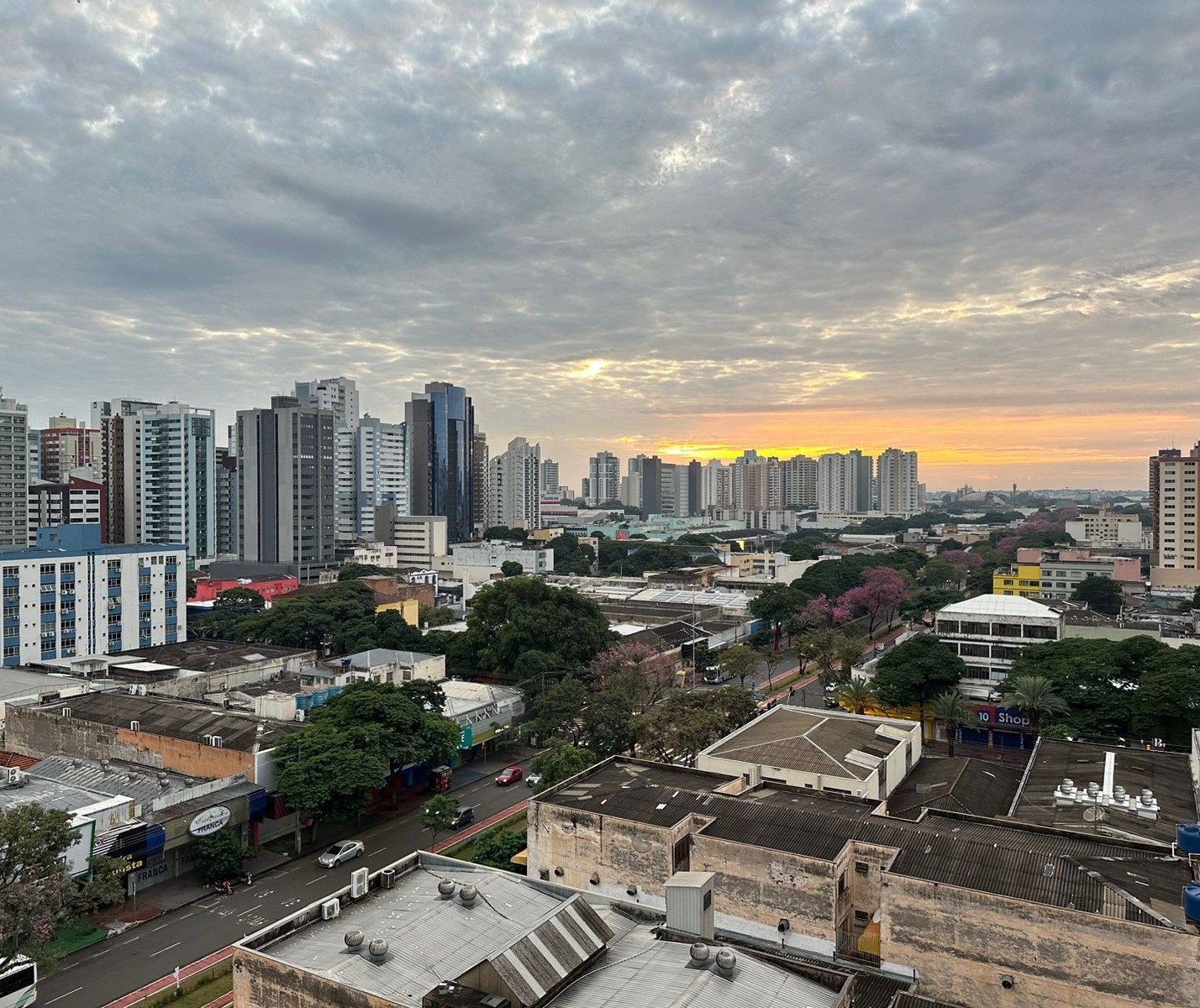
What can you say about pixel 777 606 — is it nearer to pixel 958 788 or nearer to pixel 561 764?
pixel 958 788

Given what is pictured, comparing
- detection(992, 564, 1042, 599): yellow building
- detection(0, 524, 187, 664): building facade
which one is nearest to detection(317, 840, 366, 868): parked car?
detection(0, 524, 187, 664): building facade

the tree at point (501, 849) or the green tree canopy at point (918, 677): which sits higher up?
the green tree canopy at point (918, 677)

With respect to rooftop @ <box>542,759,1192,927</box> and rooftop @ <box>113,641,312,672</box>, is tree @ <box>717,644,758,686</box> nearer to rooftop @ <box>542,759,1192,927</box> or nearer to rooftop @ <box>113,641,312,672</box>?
rooftop @ <box>542,759,1192,927</box>

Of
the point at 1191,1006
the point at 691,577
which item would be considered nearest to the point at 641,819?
the point at 1191,1006

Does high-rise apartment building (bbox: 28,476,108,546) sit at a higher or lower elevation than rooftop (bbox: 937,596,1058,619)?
higher

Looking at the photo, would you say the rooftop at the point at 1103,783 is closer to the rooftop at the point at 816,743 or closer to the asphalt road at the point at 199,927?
the rooftop at the point at 816,743

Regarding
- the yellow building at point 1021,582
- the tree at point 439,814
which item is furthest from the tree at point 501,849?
the yellow building at point 1021,582

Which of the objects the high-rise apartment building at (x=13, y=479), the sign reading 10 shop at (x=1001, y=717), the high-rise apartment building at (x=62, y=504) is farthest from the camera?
the high-rise apartment building at (x=62, y=504)
